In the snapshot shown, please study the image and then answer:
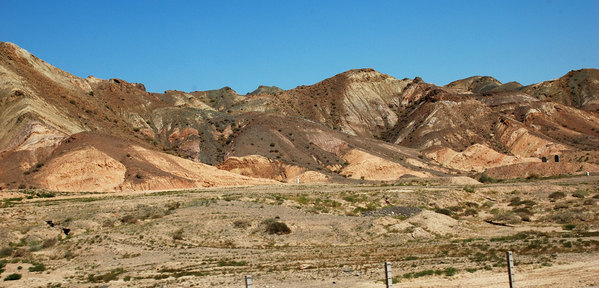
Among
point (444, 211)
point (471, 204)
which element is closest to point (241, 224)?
point (444, 211)

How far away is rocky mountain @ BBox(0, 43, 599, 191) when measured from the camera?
238ft

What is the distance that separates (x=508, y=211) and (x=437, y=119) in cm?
7498

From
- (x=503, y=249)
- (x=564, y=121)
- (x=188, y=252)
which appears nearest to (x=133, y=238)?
(x=188, y=252)

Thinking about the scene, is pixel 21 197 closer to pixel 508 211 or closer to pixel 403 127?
pixel 508 211

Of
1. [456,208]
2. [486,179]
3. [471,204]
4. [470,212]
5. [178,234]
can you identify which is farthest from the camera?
[486,179]

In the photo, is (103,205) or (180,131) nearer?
(103,205)

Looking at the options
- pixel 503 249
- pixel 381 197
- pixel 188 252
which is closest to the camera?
pixel 503 249

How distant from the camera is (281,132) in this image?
102 m

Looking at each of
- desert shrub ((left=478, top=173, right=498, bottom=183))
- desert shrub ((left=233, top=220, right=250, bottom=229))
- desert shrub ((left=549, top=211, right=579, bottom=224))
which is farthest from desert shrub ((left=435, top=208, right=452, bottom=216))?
desert shrub ((left=478, top=173, right=498, bottom=183))

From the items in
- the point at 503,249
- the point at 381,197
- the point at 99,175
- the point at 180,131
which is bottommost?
the point at 503,249

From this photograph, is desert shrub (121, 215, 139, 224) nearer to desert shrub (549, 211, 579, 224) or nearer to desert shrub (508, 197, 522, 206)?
desert shrub (549, 211, 579, 224)

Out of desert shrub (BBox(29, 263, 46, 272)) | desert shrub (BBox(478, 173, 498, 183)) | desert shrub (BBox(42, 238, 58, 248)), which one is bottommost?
desert shrub (BBox(29, 263, 46, 272))

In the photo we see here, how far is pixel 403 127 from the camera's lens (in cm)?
13250

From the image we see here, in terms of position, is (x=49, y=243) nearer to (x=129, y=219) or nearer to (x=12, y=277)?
(x=129, y=219)
